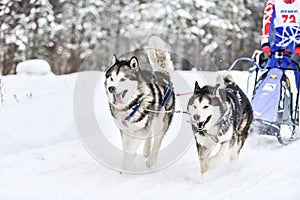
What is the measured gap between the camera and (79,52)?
16.7 m

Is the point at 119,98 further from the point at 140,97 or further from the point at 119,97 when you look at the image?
the point at 140,97

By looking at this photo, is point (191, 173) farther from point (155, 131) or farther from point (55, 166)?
point (55, 166)

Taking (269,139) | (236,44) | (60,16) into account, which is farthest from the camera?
(236,44)

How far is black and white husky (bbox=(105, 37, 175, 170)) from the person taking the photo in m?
3.40

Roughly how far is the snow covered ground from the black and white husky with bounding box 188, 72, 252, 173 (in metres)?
0.13

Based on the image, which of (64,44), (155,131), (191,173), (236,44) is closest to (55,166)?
(155,131)

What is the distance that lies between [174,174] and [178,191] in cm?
51

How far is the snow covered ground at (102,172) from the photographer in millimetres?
3275

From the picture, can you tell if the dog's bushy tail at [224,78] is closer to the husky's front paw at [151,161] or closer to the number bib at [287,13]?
the husky's front paw at [151,161]

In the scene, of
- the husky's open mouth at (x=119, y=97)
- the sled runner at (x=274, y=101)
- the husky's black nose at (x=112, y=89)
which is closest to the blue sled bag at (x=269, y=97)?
the sled runner at (x=274, y=101)

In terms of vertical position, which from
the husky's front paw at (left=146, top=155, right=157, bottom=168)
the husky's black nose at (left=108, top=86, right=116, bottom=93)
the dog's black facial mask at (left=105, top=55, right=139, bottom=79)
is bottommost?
the husky's front paw at (left=146, top=155, right=157, bottom=168)

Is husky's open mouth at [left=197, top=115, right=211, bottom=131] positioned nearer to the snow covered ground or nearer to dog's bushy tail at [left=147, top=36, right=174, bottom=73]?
the snow covered ground

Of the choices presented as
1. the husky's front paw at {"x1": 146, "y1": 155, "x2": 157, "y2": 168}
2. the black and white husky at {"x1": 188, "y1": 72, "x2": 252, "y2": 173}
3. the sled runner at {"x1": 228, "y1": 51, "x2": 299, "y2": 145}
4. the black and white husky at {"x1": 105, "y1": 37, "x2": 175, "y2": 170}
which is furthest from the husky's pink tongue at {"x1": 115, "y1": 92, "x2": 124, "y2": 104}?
the sled runner at {"x1": 228, "y1": 51, "x2": 299, "y2": 145}

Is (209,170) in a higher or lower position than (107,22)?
lower
